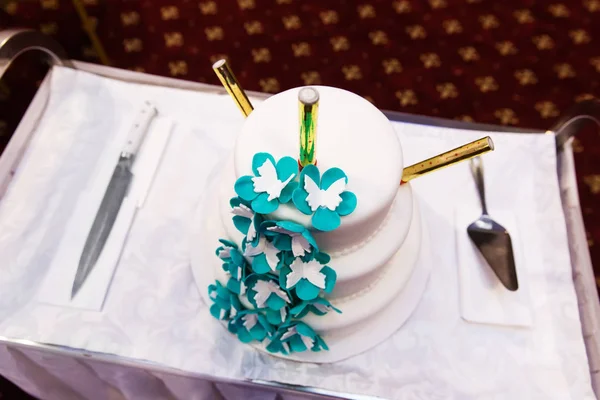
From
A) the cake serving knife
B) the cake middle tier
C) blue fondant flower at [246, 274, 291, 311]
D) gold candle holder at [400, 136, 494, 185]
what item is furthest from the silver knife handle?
gold candle holder at [400, 136, 494, 185]

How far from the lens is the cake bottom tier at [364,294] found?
671 mm

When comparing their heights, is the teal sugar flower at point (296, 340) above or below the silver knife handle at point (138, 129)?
below

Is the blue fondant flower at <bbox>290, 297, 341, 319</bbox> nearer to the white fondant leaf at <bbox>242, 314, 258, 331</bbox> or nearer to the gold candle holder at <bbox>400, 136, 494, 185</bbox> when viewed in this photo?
the white fondant leaf at <bbox>242, 314, 258, 331</bbox>

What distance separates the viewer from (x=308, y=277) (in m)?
0.55

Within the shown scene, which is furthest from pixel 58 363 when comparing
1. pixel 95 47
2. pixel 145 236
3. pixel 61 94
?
pixel 95 47

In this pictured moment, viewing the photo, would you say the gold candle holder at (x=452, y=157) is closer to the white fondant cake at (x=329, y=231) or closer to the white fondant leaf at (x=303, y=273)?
the white fondant cake at (x=329, y=231)

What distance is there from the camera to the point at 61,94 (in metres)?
0.93

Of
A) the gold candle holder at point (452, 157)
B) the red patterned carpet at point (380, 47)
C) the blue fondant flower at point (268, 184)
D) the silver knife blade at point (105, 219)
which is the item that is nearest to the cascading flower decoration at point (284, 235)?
the blue fondant flower at point (268, 184)

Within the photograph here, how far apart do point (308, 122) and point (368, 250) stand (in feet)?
0.68

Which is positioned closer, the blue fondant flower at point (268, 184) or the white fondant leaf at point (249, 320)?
the blue fondant flower at point (268, 184)

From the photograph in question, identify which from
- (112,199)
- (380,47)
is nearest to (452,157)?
(112,199)

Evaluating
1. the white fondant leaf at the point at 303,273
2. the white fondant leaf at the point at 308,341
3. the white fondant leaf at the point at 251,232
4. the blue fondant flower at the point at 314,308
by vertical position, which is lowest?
the white fondant leaf at the point at 308,341

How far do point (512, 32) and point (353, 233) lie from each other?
4.58ft

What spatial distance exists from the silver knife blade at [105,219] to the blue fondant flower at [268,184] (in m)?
0.39
